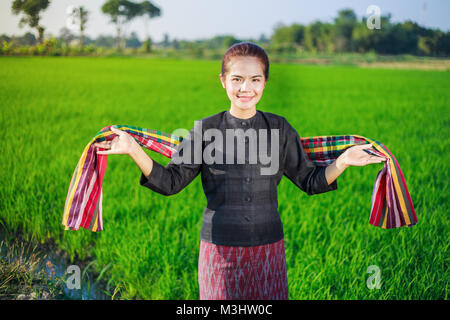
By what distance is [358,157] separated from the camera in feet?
4.58

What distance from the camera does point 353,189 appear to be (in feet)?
13.0

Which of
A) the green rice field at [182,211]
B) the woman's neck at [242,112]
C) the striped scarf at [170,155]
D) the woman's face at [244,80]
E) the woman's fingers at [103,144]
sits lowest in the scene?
the green rice field at [182,211]

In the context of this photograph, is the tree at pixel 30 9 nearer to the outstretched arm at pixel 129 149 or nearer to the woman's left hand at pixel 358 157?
the outstretched arm at pixel 129 149

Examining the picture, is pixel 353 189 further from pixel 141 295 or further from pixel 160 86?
pixel 160 86

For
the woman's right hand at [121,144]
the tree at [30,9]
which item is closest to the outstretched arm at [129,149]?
the woman's right hand at [121,144]

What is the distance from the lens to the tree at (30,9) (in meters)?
2.26

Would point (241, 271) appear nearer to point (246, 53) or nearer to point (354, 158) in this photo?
point (354, 158)

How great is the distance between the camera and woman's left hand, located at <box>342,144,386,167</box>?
1.39 metres

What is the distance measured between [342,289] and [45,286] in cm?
168

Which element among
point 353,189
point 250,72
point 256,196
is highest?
point 250,72

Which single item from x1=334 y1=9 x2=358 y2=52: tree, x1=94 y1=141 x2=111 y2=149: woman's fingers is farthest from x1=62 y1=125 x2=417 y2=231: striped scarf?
x1=334 y1=9 x2=358 y2=52: tree

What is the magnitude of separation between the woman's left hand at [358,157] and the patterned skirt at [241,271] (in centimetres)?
39

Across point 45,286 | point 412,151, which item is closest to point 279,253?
point 45,286

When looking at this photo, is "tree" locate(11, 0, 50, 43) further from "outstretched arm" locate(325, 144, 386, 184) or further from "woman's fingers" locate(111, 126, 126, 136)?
"outstretched arm" locate(325, 144, 386, 184)
